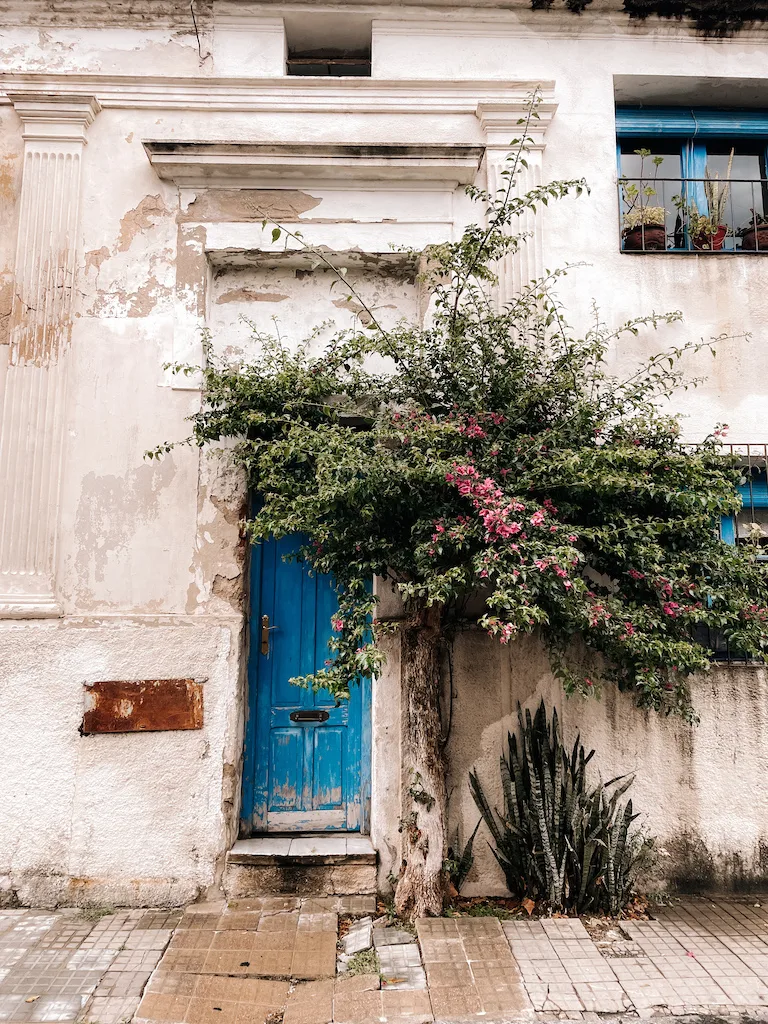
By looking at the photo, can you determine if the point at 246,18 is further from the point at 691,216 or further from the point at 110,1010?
the point at 110,1010

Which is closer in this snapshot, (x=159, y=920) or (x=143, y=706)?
(x=159, y=920)

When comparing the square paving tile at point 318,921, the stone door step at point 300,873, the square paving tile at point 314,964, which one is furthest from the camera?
the stone door step at point 300,873

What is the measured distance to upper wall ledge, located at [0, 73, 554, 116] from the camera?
5.14 meters

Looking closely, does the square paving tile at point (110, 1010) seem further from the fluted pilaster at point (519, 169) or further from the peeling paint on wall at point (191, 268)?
the fluted pilaster at point (519, 169)

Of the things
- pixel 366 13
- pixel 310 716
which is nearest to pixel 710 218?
pixel 366 13

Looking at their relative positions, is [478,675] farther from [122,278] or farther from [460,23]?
[460,23]

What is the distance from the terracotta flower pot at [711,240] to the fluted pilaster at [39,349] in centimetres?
445

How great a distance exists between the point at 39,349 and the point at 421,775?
12.1 ft

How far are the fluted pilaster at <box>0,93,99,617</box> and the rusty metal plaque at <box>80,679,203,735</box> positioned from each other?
2.12 ft

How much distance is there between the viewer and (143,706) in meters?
4.56

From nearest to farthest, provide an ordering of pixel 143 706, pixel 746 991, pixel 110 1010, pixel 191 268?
pixel 110 1010 → pixel 746 991 → pixel 143 706 → pixel 191 268

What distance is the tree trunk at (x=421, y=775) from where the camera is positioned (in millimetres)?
4098

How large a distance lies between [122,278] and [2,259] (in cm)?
86

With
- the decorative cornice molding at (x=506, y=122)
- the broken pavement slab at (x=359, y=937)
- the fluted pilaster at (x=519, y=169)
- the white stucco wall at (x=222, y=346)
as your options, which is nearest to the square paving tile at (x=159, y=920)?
the white stucco wall at (x=222, y=346)
